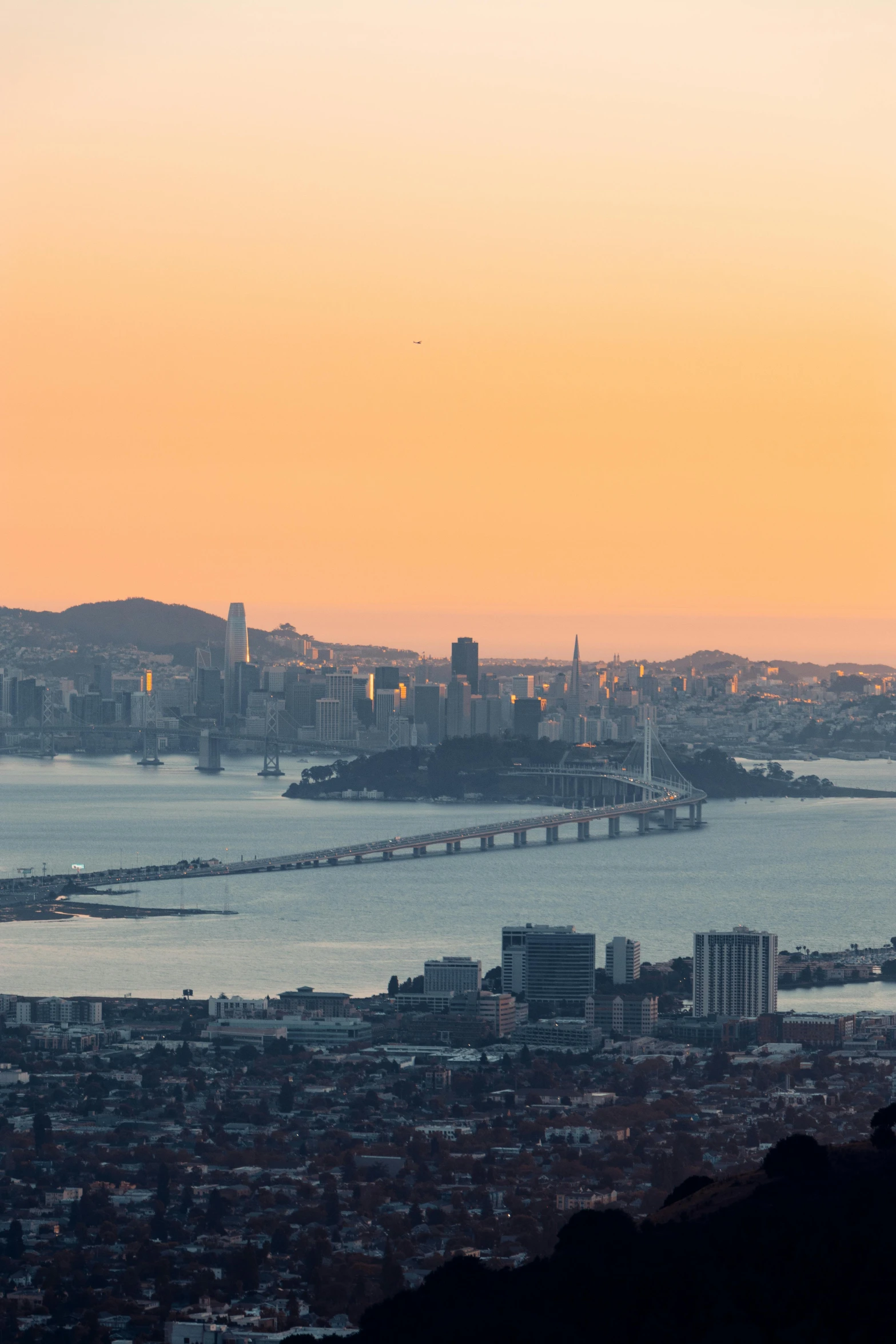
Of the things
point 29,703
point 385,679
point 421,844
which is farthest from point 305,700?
point 421,844

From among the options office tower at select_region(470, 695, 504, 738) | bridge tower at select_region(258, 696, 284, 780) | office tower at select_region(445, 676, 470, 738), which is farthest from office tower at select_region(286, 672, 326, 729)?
office tower at select_region(470, 695, 504, 738)

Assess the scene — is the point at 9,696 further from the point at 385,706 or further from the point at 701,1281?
the point at 701,1281

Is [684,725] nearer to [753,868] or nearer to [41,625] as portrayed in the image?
[41,625]

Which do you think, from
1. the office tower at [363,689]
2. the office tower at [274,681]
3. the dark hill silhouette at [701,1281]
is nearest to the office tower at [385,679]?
the office tower at [363,689]

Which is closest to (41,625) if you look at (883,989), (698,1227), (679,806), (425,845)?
(679,806)

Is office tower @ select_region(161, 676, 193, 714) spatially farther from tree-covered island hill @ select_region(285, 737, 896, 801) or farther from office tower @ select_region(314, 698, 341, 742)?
tree-covered island hill @ select_region(285, 737, 896, 801)

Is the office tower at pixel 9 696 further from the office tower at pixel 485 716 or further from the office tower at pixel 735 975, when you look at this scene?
the office tower at pixel 735 975
